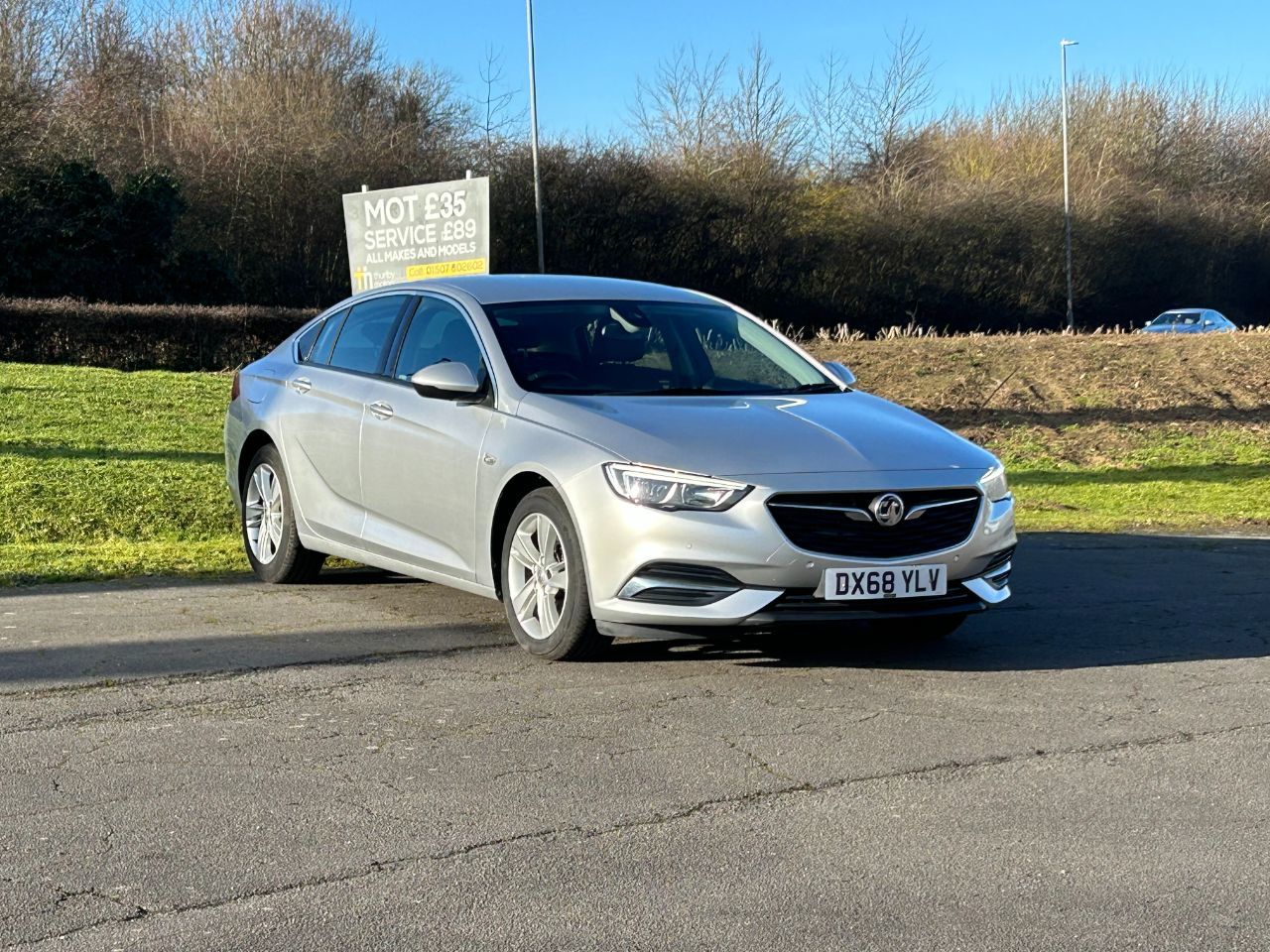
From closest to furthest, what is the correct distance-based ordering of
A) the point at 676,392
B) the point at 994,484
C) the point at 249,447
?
the point at 994,484, the point at 676,392, the point at 249,447

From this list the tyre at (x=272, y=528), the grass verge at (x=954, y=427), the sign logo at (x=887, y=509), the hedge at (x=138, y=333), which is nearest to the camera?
the sign logo at (x=887, y=509)

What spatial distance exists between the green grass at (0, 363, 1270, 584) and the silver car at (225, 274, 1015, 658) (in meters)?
1.89

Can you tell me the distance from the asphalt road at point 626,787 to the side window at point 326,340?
1621 millimetres

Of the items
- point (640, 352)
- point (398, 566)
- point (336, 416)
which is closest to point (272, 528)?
point (336, 416)

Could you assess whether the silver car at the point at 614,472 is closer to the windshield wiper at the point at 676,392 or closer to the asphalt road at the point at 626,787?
the windshield wiper at the point at 676,392

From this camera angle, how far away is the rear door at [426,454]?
7.04m

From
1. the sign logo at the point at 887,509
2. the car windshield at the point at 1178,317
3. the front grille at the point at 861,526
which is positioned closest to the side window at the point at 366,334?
the front grille at the point at 861,526

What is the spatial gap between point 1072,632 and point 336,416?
3737 mm

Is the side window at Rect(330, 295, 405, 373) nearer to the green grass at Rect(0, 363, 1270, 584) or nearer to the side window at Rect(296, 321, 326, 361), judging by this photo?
the side window at Rect(296, 321, 326, 361)

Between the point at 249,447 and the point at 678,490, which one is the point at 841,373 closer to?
the point at 678,490

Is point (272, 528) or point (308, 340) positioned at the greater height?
point (308, 340)

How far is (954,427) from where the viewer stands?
18.0m

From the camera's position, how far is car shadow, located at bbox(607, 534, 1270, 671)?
6750mm

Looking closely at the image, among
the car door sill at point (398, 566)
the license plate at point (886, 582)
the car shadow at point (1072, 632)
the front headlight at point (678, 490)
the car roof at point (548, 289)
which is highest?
the car roof at point (548, 289)
